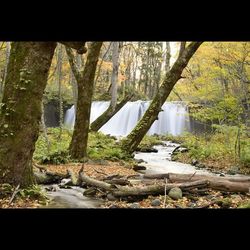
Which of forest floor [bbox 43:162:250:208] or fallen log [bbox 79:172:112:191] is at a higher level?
fallen log [bbox 79:172:112:191]

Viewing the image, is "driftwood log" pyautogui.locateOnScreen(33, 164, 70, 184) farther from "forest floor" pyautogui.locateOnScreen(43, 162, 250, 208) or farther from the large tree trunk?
the large tree trunk

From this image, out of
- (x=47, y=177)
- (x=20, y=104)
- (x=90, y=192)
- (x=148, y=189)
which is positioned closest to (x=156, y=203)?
(x=148, y=189)

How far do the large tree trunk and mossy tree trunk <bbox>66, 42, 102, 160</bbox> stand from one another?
15.1ft

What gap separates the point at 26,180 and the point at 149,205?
1.81m

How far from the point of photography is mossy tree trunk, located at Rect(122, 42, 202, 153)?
10.8m

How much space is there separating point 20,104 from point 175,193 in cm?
271

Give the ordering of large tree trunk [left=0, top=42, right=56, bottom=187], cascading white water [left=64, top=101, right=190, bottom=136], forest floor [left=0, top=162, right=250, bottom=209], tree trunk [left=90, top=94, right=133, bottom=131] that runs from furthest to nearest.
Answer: cascading white water [left=64, top=101, right=190, bottom=136] → tree trunk [left=90, top=94, right=133, bottom=131] → forest floor [left=0, top=162, right=250, bottom=209] → large tree trunk [left=0, top=42, right=56, bottom=187]

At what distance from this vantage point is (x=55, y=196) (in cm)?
579

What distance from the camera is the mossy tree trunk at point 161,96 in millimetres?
10758

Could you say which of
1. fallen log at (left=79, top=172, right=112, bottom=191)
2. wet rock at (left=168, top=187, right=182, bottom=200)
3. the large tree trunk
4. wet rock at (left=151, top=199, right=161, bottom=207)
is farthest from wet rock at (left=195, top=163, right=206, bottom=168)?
the large tree trunk
